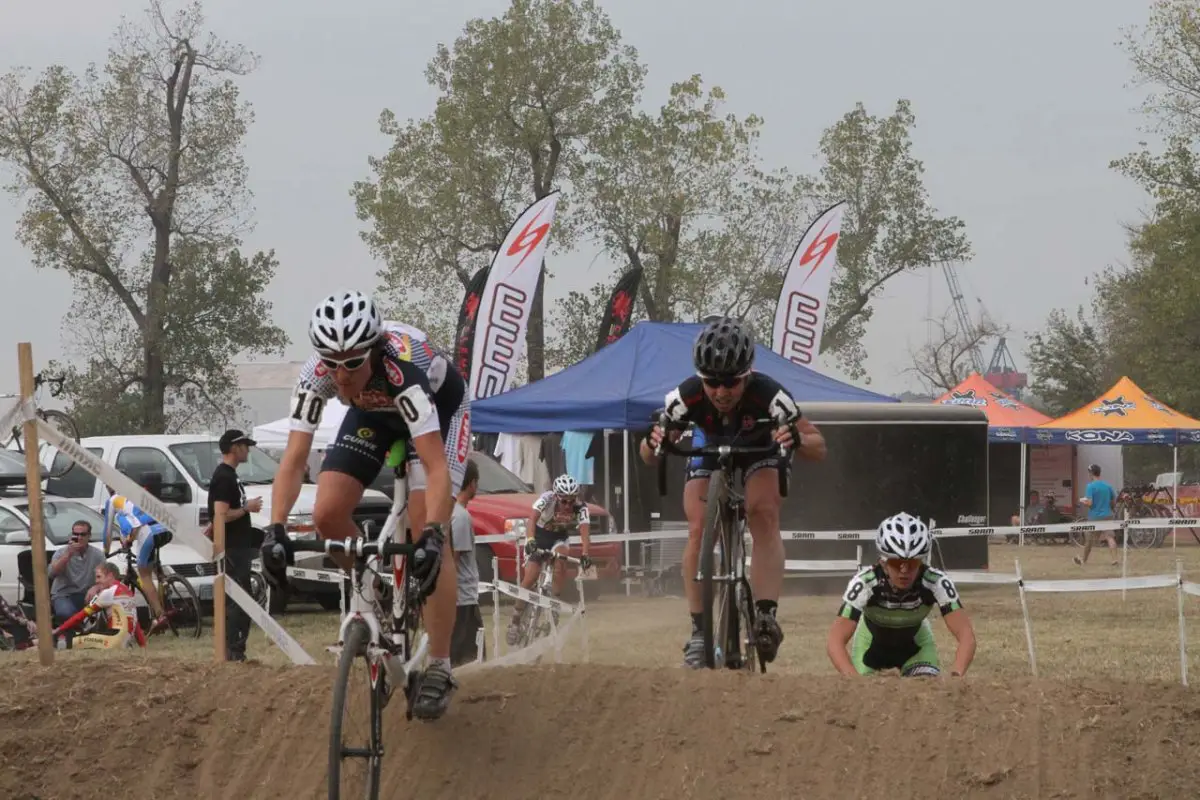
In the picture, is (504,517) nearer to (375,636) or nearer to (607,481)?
(607,481)

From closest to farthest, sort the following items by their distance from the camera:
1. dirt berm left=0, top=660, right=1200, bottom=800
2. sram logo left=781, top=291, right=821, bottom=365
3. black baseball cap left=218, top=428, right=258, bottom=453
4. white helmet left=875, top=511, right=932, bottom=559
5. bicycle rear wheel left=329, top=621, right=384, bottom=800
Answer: bicycle rear wheel left=329, top=621, right=384, bottom=800, dirt berm left=0, top=660, right=1200, bottom=800, white helmet left=875, top=511, right=932, bottom=559, black baseball cap left=218, top=428, right=258, bottom=453, sram logo left=781, top=291, right=821, bottom=365

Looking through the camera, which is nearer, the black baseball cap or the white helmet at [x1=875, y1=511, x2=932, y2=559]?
the white helmet at [x1=875, y1=511, x2=932, y2=559]

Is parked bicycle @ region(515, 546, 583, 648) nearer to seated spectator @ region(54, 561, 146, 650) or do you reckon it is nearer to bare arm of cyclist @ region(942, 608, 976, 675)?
seated spectator @ region(54, 561, 146, 650)

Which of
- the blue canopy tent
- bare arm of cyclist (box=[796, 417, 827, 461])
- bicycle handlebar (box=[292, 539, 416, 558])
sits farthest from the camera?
the blue canopy tent

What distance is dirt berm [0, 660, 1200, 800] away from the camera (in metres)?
6.70

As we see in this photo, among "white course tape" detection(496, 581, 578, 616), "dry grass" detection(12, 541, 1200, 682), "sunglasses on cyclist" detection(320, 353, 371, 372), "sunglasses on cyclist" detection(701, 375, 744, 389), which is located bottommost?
"dry grass" detection(12, 541, 1200, 682)

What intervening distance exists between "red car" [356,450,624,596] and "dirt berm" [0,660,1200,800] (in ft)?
31.5

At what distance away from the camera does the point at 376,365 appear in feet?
20.4

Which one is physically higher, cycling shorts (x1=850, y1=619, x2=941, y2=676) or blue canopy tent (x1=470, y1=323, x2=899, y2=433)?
blue canopy tent (x1=470, y1=323, x2=899, y2=433)

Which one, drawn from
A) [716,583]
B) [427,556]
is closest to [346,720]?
[427,556]

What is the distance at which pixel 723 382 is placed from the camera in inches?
294

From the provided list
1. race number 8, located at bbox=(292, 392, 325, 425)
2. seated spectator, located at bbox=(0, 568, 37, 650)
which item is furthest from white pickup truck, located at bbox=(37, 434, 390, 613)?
race number 8, located at bbox=(292, 392, 325, 425)

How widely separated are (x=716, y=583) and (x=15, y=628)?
10.3m

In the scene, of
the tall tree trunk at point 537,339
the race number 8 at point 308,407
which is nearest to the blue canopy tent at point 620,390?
the race number 8 at point 308,407
